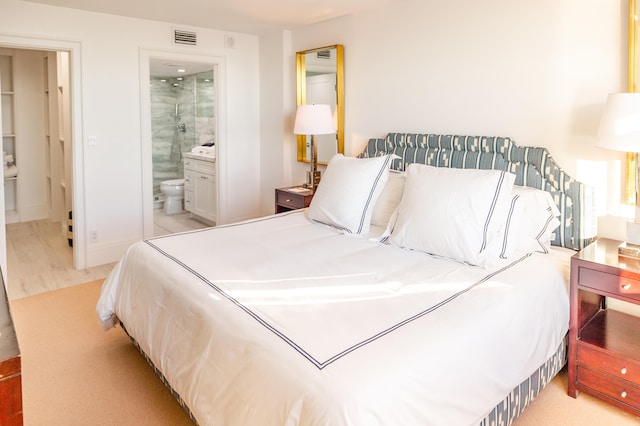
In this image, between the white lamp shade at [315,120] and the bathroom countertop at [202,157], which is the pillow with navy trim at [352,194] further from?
the bathroom countertop at [202,157]

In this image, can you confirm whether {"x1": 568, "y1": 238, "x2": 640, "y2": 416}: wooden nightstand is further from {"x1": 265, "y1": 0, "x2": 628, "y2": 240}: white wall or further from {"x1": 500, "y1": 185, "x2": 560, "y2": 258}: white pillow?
{"x1": 265, "y1": 0, "x2": 628, "y2": 240}: white wall

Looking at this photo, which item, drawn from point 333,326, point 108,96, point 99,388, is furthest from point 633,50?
point 108,96

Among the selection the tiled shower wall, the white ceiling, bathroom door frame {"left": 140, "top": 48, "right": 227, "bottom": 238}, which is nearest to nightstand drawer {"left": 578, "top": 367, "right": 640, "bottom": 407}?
the white ceiling

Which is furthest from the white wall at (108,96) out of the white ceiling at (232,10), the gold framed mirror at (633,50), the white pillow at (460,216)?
the gold framed mirror at (633,50)

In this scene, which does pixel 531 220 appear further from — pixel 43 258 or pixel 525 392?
pixel 43 258

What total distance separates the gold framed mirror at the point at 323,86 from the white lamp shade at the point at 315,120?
0.24 m

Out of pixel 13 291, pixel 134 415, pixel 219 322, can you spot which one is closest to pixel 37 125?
pixel 13 291

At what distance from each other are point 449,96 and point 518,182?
0.88 meters

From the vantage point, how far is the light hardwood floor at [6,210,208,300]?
12.6ft

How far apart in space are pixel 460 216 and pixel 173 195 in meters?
5.17

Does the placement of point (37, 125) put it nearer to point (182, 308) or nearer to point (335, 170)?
point (335, 170)

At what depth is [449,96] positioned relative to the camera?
3.28 meters

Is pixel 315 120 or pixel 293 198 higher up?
pixel 315 120

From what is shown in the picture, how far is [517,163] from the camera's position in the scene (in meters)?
2.83
